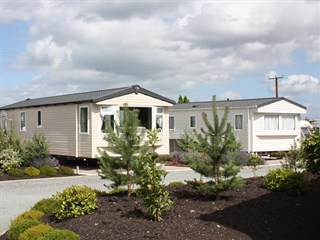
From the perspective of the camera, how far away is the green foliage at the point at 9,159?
1678 cm

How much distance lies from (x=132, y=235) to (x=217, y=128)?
2.73m

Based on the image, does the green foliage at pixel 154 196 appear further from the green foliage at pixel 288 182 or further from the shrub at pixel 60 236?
the green foliage at pixel 288 182

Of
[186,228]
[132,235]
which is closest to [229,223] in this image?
[186,228]

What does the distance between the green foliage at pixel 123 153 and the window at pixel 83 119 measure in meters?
11.1

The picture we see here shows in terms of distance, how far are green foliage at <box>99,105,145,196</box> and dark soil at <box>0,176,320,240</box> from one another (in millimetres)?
380

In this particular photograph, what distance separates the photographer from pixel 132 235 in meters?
6.27

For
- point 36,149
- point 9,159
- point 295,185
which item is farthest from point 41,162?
point 295,185

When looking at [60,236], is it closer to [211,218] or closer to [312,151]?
[211,218]

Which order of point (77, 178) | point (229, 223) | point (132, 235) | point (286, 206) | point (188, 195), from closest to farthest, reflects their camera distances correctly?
1. point (132, 235)
2. point (229, 223)
3. point (286, 206)
4. point (188, 195)
5. point (77, 178)

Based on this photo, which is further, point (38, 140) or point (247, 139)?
point (247, 139)

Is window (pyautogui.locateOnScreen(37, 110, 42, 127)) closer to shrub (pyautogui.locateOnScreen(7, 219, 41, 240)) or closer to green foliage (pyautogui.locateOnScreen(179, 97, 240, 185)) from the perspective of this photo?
green foliage (pyautogui.locateOnScreen(179, 97, 240, 185))

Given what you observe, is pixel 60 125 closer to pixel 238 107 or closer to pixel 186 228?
pixel 238 107

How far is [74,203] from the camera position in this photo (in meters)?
7.32

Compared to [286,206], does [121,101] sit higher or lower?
higher
